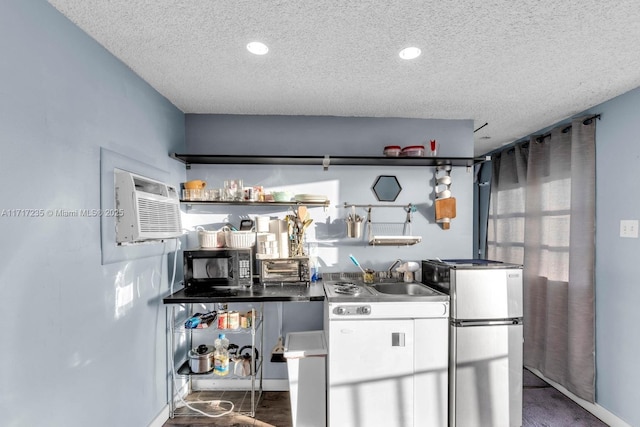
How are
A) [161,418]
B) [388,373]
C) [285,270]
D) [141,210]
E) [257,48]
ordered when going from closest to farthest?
1. [257,48]
2. [141,210]
3. [388,373]
4. [161,418]
5. [285,270]

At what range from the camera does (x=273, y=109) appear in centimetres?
259

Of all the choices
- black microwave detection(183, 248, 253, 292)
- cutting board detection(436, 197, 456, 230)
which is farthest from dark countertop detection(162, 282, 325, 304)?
cutting board detection(436, 197, 456, 230)

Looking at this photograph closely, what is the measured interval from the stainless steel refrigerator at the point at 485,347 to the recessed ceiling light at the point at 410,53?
1.41 metres

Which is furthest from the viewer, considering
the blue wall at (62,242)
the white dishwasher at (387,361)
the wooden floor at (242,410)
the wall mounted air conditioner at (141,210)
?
the wooden floor at (242,410)

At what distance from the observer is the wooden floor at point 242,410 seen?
221cm

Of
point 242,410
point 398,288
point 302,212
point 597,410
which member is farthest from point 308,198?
point 597,410

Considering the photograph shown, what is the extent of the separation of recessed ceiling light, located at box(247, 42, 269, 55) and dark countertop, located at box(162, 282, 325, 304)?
153 centimetres

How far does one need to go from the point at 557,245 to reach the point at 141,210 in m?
3.30

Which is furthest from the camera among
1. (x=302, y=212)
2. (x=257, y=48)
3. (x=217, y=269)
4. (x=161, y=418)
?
(x=302, y=212)

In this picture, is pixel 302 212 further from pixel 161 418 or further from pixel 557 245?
pixel 557 245

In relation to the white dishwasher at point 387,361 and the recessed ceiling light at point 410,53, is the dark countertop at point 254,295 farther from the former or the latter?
the recessed ceiling light at point 410,53

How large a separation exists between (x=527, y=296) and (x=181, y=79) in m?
3.64

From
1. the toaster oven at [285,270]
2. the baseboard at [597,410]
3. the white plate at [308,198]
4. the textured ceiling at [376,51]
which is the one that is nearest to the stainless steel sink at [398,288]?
the toaster oven at [285,270]

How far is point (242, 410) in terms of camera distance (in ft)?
7.73
